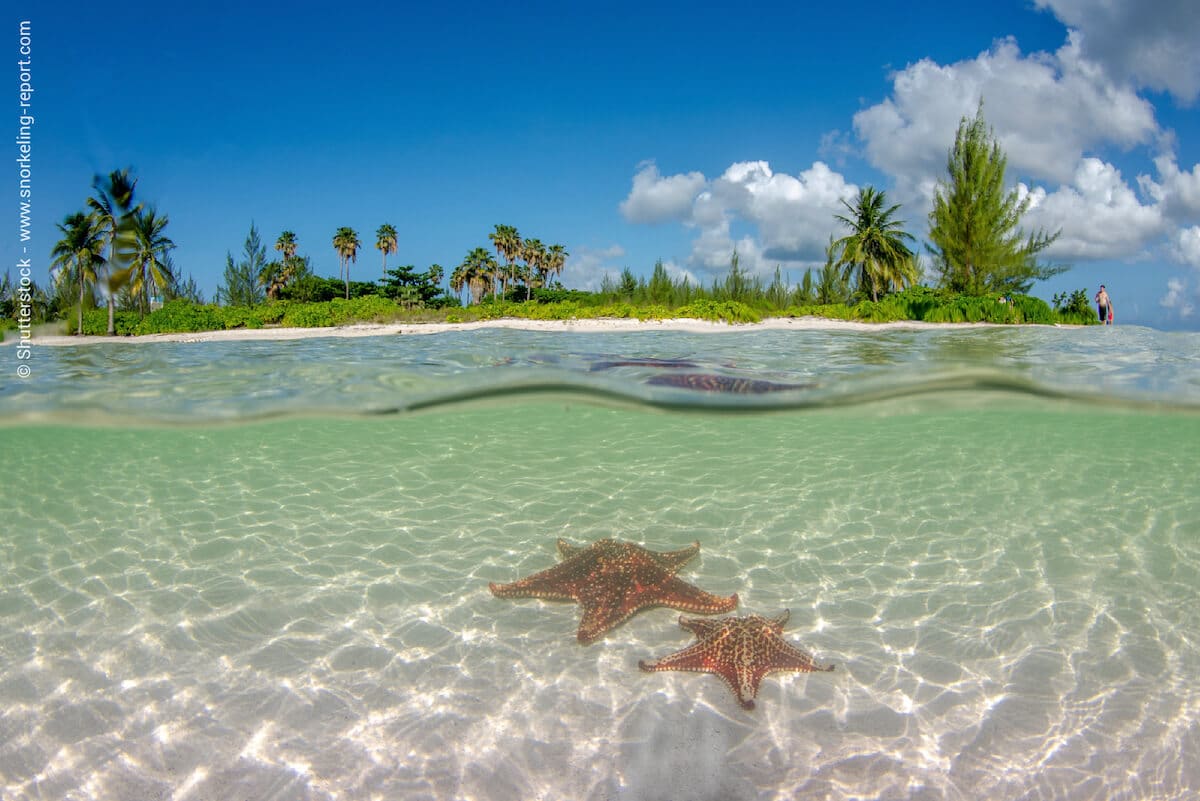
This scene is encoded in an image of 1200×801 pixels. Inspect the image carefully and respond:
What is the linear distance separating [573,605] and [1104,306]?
29.7 m

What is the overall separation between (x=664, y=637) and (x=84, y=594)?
18.6 feet

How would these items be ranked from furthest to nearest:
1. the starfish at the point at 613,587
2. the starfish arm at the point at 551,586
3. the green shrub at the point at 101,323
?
the green shrub at the point at 101,323 < the starfish arm at the point at 551,586 < the starfish at the point at 613,587

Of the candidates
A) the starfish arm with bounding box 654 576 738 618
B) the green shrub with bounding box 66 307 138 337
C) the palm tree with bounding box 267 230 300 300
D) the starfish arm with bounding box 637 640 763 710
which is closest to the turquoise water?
the starfish arm with bounding box 637 640 763 710

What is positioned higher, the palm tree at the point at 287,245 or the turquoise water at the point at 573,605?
the palm tree at the point at 287,245

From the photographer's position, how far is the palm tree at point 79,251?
3284 centimetres

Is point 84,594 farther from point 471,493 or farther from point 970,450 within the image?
point 970,450

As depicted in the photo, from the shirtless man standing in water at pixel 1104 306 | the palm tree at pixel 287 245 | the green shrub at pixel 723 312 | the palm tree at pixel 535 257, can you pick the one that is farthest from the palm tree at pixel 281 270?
the shirtless man standing in water at pixel 1104 306

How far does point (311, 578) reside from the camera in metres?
6.24

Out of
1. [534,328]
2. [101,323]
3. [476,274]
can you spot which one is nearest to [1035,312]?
[534,328]

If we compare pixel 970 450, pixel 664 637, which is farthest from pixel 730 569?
pixel 970 450

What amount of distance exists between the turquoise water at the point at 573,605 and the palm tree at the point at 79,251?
87.2 feet

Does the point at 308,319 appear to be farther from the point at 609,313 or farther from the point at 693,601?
the point at 693,601

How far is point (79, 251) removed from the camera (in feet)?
109

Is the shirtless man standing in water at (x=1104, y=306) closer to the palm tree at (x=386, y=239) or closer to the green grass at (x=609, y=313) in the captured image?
the green grass at (x=609, y=313)
